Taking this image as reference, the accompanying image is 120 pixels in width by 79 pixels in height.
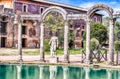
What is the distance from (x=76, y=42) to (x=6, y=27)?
19.2 m

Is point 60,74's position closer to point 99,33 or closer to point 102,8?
point 102,8

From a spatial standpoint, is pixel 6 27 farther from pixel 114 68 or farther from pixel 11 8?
A: pixel 114 68

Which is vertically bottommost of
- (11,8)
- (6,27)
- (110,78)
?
(110,78)

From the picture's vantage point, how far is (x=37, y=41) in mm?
63031

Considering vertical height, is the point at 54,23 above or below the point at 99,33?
above

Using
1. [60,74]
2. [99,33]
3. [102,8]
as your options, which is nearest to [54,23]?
[99,33]

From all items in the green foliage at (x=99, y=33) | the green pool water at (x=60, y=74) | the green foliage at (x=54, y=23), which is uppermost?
the green foliage at (x=54, y=23)

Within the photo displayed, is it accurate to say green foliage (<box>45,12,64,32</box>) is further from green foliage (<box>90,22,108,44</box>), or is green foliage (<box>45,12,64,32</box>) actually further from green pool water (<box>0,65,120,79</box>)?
green pool water (<box>0,65,120,79</box>)

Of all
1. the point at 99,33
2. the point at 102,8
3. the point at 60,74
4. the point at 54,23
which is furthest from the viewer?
the point at 99,33

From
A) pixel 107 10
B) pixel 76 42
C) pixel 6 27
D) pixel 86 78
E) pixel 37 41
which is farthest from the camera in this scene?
pixel 76 42

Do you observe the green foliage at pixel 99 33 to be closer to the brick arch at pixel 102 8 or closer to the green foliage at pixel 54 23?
the green foliage at pixel 54 23

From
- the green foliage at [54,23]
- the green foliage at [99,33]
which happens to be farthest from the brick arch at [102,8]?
the green foliage at [99,33]

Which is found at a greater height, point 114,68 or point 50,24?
point 50,24

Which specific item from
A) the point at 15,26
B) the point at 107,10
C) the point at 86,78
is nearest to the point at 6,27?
the point at 15,26
